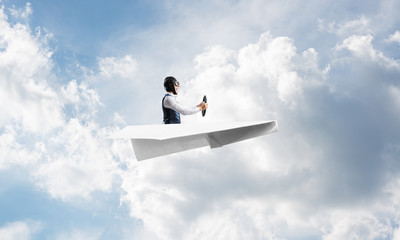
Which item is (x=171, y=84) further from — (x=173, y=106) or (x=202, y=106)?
(x=202, y=106)

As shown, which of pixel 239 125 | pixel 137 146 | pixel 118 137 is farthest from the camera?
pixel 137 146

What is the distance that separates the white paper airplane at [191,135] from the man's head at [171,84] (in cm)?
128

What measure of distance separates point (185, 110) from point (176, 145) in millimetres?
1128

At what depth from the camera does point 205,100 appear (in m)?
5.18

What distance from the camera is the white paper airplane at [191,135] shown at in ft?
12.1

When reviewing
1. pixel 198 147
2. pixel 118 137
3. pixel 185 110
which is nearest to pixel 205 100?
pixel 185 110

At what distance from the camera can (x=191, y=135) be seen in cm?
389

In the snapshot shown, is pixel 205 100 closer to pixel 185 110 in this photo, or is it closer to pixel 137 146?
pixel 185 110

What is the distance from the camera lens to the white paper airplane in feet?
12.1

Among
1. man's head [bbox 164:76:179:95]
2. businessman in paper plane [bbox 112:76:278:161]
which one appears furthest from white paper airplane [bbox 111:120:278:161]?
man's head [bbox 164:76:179:95]

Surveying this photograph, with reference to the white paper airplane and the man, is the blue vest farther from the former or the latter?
the white paper airplane

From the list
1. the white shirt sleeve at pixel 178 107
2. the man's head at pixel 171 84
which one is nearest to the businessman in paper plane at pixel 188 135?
the white shirt sleeve at pixel 178 107

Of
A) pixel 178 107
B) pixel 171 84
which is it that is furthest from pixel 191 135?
pixel 171 84

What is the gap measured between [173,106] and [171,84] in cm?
41
